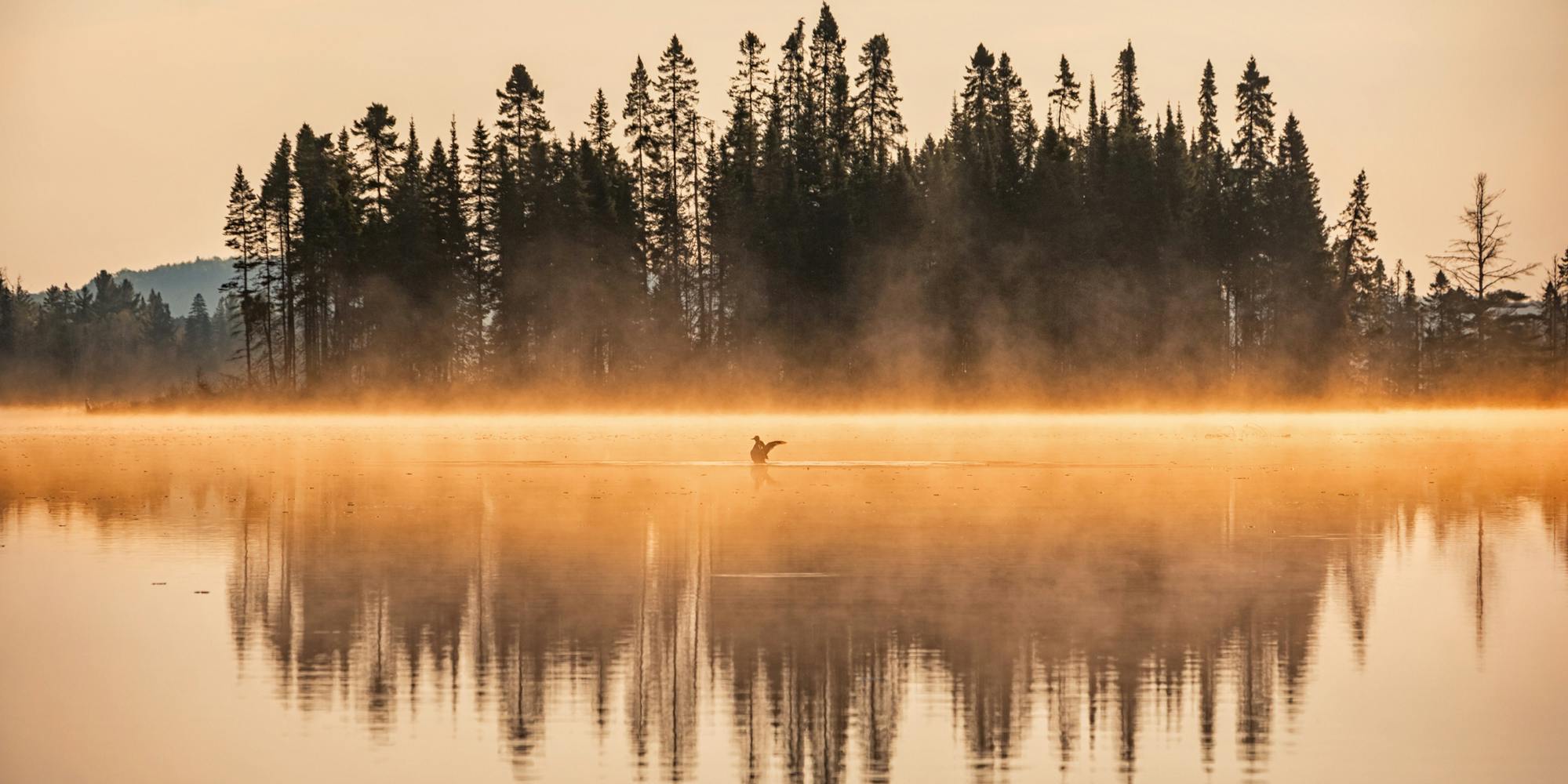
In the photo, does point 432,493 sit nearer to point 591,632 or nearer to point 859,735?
point 591,632

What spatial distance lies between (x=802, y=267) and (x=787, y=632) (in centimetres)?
8907

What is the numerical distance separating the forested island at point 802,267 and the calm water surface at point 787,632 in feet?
220

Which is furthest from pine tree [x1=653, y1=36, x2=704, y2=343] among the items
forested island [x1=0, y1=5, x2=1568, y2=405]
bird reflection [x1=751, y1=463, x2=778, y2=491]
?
bird reflection [x1=751, y1=463, x2=778, y2=491]

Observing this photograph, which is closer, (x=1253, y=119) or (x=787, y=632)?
(x=787, y=632)

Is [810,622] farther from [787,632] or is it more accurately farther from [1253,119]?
[1253,119]

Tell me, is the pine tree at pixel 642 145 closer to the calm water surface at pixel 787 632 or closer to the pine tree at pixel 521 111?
the pine tree at pixel 521 111

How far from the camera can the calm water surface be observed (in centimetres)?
1333

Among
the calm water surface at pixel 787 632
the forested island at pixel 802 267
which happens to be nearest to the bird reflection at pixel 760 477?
the calm water surface at pixel 787 632

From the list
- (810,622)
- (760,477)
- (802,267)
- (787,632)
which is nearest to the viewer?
(787,632)

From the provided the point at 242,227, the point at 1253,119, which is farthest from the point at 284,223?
the point at 1253,119

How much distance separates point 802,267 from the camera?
4190 inches

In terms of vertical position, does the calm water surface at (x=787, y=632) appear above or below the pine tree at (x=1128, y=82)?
below

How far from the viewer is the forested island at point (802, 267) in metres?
106

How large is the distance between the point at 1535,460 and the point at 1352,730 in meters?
39.5
